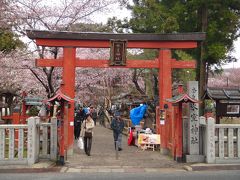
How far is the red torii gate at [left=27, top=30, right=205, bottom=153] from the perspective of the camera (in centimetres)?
1945

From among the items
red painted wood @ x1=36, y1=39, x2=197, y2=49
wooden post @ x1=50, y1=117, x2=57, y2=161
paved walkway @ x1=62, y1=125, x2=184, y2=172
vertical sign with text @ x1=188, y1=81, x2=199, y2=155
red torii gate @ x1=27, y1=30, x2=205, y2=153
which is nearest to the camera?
paved walkway @ x1=62, y1=125, x2=184, y2=172

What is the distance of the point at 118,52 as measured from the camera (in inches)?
792

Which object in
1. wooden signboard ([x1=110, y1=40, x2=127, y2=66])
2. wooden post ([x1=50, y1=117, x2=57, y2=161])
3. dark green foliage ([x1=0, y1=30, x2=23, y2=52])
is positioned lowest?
wooden post ([x1=50, y1=117, x2=57, y2=161])

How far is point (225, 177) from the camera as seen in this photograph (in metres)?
12.5

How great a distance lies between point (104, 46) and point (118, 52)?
768mm

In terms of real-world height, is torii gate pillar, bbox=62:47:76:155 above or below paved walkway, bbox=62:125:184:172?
above

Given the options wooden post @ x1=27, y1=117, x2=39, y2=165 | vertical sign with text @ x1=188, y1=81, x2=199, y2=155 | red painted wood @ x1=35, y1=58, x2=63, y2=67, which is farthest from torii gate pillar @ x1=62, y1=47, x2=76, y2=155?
vertical sign with text @ x1=188, y1=81, x2=199, y2=155

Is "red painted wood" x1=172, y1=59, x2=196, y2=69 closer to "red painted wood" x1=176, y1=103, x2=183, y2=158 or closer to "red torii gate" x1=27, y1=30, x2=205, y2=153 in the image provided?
"red torii gate" x1=27, y1=30, x2=205, y2=153

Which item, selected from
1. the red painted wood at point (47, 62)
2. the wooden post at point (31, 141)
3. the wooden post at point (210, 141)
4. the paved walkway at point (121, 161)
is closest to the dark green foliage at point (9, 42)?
the red painted wood at point (47, 62)

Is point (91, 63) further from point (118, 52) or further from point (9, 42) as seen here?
point (9, 42)

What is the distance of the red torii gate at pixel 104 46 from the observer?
63.8ft

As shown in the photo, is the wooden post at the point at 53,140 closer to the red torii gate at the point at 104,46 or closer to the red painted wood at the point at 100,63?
the red torii gate at the point at 104,46

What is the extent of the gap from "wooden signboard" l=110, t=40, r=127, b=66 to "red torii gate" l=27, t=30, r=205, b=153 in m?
0.20

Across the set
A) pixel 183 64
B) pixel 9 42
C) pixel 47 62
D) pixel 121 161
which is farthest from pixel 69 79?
pixel 9 42
